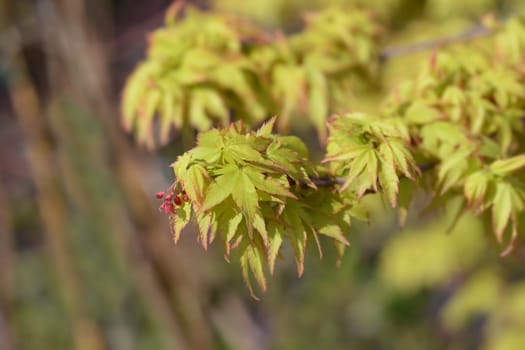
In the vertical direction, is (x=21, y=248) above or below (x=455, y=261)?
above

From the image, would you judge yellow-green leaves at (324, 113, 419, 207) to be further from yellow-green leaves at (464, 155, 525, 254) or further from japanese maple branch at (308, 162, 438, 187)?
yellow-green leaves at (464, 155, 525, 254)

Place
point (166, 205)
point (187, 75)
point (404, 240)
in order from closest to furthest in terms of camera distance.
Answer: point (166, 205) → point (187, 75) → point (404, 240)

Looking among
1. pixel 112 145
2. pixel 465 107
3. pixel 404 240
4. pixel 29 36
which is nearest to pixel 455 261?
pixel 404 240

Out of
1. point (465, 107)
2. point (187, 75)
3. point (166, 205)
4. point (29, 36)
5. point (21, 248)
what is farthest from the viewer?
point (21, 248)

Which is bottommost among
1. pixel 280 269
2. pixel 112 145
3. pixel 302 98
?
pixel 280 269

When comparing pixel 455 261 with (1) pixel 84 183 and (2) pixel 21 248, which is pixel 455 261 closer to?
(1) pixel 84 183

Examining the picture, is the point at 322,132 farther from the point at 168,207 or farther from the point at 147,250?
the point at 147,250

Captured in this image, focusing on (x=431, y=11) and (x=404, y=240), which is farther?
(x=404, y=240)
